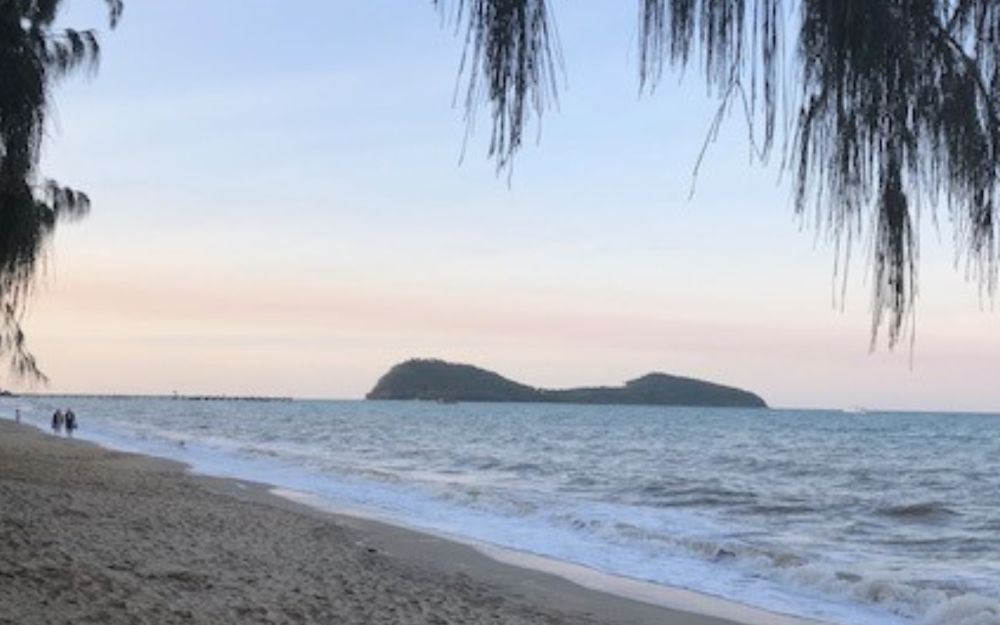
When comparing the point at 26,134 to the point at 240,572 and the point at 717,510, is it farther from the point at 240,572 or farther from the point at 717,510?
the point at 717,510

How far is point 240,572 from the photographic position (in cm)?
1167

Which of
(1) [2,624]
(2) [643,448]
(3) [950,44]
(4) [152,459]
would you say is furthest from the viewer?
(2) [643,448]

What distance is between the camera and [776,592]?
599 inches

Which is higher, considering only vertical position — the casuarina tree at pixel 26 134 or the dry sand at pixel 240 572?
the casuarina tree at pixel 26 134

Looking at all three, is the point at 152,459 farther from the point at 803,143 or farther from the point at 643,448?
the point at 803,143

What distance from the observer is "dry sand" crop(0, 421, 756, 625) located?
27.7 ft

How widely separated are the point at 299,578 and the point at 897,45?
36.0 ft

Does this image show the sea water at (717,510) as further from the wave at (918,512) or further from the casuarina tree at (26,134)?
the casuarina tree at (26,134)

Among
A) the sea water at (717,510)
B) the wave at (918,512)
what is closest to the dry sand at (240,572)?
the sea water at (717,510)

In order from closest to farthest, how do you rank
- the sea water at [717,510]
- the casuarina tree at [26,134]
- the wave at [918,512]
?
1. the casuarina tree at [26,134]
2. the sea water at [717,510]
3. the wave at [918,512]

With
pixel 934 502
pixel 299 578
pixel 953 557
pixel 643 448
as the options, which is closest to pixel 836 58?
pixel 299 578

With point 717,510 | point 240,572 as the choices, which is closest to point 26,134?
point 240,572

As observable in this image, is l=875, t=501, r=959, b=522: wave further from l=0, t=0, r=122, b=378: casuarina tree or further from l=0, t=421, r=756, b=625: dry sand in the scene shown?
l=0, t=0, r=122, b=378: casuarina tree

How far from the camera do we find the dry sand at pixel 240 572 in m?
8.45
